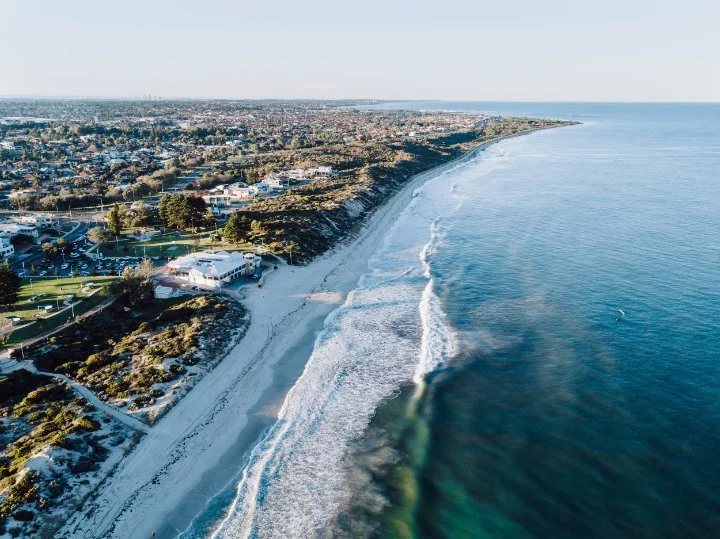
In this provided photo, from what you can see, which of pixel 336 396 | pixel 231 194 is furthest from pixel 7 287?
pixel 231 194

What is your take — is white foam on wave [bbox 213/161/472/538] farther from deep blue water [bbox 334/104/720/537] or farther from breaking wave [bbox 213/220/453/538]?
deep blue water [bbox 334/104/720/537]

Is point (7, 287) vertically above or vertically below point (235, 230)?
above

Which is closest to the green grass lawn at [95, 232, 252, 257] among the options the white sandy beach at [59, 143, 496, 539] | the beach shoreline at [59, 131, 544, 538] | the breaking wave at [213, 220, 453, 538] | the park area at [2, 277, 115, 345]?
the park area at [2, 277, 115, 345]

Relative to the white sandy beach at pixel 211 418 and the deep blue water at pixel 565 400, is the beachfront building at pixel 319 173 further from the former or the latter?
the white sandy beach at pixel 211 418

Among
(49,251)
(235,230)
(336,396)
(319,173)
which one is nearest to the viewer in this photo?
(336,396)

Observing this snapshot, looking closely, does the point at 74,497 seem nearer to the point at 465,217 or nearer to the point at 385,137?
the point at 465,217

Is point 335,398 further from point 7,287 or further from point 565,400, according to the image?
point 7,287

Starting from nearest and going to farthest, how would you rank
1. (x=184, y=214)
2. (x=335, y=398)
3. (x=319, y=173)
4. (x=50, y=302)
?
(x=335, y=398) → (x=50, y=302) → (x=184, y=214) → (x=319, y=173)
